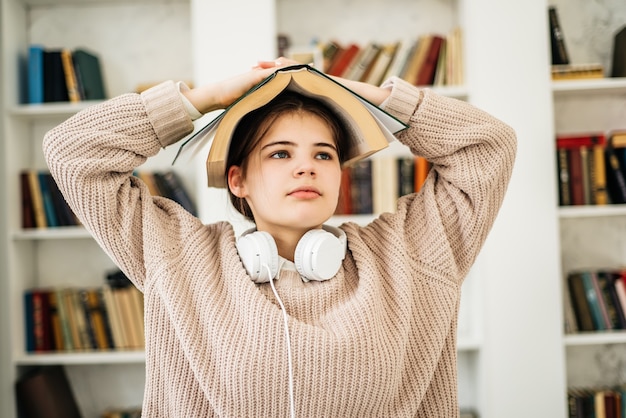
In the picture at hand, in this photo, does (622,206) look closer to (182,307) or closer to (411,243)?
(411,243)

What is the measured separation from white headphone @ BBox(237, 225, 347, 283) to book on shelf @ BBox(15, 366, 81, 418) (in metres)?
→ 1.76

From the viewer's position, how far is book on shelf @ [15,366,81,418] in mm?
2402

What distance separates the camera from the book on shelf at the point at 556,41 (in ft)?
8.13

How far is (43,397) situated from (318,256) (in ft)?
6.20

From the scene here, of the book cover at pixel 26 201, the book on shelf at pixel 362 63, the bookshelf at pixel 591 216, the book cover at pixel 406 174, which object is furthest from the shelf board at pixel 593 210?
the book cover at pixel 26 201

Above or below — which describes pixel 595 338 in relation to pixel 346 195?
below

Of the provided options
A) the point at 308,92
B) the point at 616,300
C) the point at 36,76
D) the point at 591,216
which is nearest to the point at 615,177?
the point at 591,216

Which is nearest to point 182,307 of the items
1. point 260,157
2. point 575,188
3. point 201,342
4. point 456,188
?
point 201,342

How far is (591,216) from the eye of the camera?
269 cm

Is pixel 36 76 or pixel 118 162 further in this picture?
pixel 36 76

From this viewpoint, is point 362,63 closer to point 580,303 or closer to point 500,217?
point 500,217

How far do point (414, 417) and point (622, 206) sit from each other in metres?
1.76

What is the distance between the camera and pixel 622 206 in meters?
2.44

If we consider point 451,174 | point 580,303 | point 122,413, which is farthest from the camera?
point 122,413
